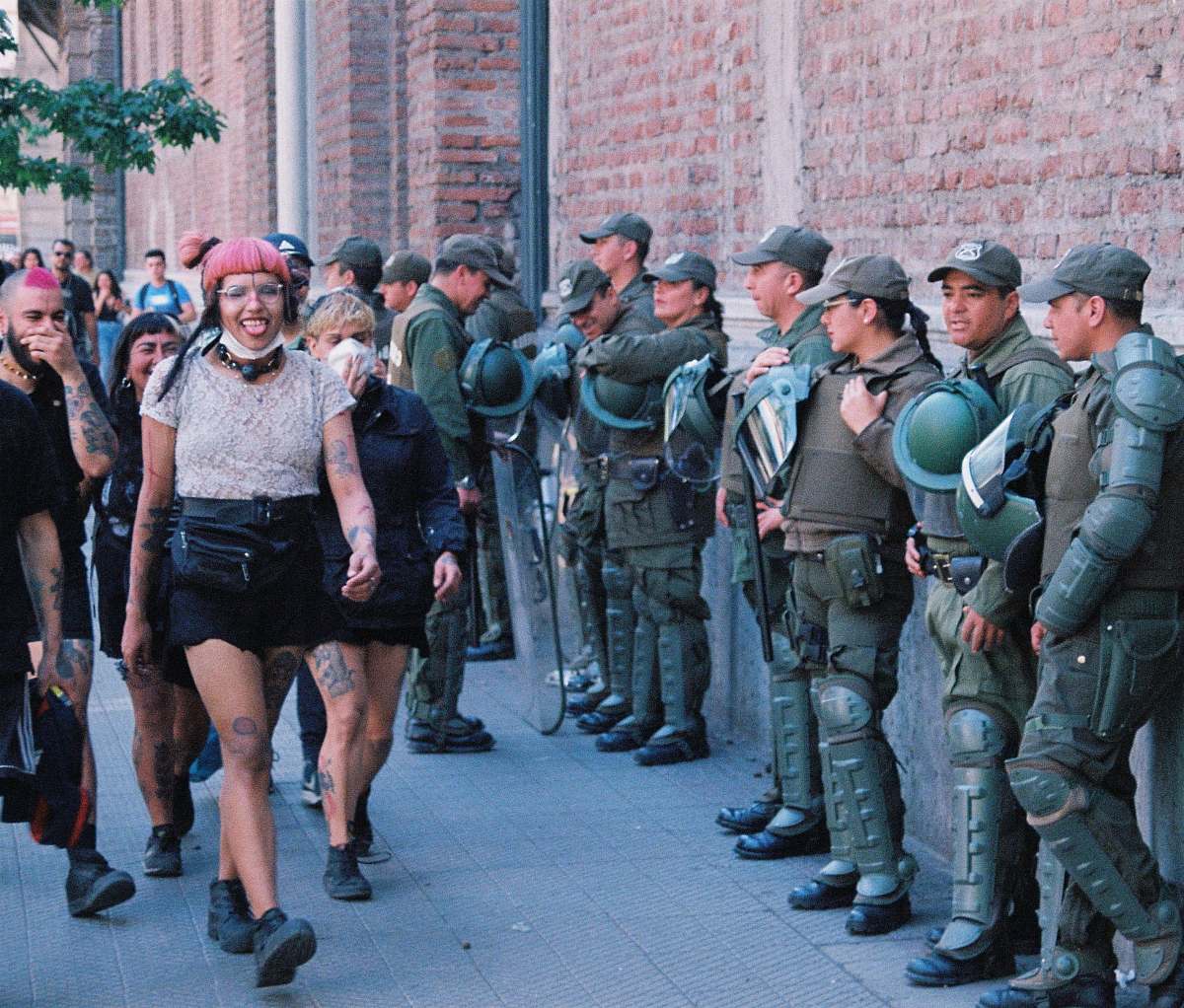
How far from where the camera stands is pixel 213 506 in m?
5.10

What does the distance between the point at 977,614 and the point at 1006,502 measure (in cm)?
43

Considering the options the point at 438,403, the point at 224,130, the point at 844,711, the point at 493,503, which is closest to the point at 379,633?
the point at 844,711

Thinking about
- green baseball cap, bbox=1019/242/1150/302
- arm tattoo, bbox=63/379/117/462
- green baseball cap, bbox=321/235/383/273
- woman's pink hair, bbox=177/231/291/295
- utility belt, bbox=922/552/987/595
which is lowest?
utility belt, bbox=922/552/987/595

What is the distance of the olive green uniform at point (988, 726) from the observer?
5.12 metres

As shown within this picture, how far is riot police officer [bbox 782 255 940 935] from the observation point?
561 cm

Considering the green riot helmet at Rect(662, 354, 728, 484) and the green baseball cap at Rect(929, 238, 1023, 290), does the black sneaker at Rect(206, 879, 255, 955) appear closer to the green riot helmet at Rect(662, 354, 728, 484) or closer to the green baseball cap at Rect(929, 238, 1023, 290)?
the green riot helmet at Rect(662, 354, 728, 484)

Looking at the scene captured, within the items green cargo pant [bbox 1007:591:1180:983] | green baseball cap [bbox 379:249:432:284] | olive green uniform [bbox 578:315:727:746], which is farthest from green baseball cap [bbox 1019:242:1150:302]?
green baseball cap [bbox 379:249:432:284]

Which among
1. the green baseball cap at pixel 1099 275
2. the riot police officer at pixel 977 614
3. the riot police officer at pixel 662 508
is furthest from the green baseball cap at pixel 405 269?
the green baseball cap at pixel 1099 275

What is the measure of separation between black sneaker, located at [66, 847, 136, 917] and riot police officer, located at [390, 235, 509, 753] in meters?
2.27

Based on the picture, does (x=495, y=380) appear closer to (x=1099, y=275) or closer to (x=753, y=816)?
(x=753, y=816)

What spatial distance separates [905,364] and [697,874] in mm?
1764

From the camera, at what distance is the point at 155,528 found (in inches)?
208

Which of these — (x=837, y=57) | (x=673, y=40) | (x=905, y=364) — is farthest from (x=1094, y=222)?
(x=673, y=40)

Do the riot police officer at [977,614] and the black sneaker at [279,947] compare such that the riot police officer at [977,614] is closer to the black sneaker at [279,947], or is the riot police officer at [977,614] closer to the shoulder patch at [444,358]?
the black sneaker at [279,947]
